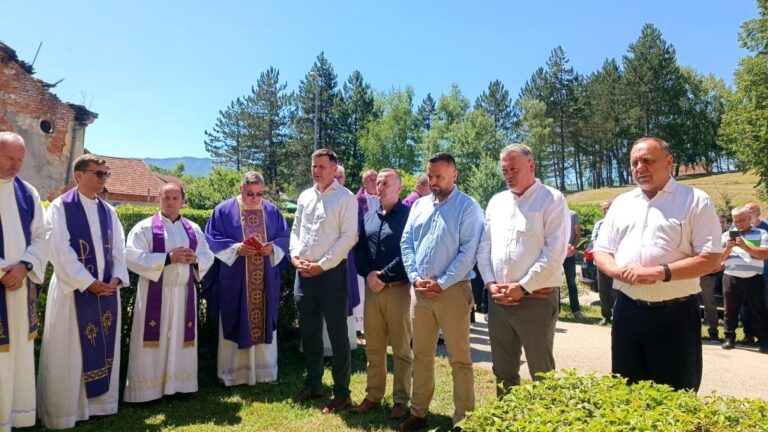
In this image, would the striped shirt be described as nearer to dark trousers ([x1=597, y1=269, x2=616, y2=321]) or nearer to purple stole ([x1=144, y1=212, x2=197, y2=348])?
dark trousers ([x1=597, y1=269, x2=616, y2=321])

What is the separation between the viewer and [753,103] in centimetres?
2959

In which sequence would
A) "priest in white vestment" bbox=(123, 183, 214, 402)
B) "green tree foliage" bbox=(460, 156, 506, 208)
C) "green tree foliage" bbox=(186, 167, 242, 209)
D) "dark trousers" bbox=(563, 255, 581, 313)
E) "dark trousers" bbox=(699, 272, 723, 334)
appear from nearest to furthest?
"priest in white vestment" bbox=(123, 183, 214, 402)
"dark trousers" bbox=(699, 272, 723, 334)
"dark trousers" bbox=(563, 255, 581, 313)
"green tree foliage" bbox=(186, 167, 242, 209)
"green tree foliage" bbox=(460, 156, 506, 208)

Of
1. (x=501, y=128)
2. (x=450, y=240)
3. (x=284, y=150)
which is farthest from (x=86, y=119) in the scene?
(x=501, y=128)

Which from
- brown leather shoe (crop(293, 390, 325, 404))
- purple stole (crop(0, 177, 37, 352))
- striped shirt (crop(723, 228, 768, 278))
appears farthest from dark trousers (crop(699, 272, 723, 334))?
purple stole (crop(0, 177, 37, 352))

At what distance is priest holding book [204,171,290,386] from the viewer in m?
5.71

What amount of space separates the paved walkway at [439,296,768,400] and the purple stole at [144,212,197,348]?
3.31 metres

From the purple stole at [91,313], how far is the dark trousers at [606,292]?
7302mm

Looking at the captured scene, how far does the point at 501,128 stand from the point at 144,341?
199 feet

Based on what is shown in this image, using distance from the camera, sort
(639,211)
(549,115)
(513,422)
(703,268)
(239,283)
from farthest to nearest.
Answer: (549,115) < (239,283) < (639,211) < (703,268) < (513,422)

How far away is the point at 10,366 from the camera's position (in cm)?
404

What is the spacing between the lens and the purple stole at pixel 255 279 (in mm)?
5773

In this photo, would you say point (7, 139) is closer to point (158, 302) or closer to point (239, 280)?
point (158, 302)

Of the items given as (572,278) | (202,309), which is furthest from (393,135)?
(202,309)

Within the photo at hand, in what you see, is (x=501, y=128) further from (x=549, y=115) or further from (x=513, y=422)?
(x=513, y=422)
